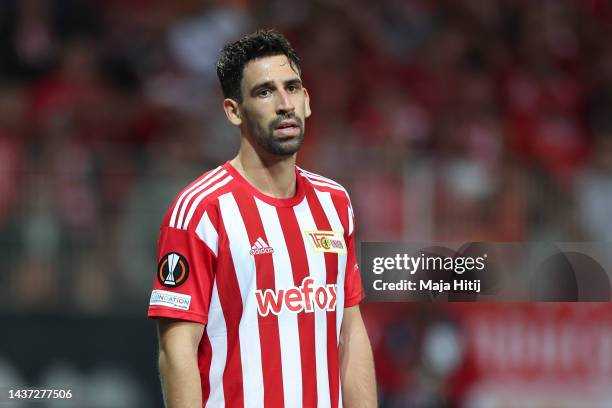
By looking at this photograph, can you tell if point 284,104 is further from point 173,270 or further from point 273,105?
point 173,270

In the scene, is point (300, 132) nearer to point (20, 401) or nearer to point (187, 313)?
point (187, 313)

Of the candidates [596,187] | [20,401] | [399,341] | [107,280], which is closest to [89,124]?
[107,280]

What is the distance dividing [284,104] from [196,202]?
15.2 inches

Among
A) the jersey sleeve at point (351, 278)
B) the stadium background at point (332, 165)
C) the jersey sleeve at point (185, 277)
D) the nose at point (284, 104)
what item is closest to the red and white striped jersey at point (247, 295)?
the jersey sleeve at point (185, 277)

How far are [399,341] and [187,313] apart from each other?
280 centimetres

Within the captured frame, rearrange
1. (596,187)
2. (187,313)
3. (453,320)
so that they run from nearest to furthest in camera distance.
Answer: (187,313) < (453,320) < (596,187)

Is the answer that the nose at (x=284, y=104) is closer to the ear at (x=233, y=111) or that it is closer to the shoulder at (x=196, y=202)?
the ear at (x=233, y=111)

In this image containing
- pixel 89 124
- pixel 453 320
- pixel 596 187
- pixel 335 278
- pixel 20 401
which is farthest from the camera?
pixel 596 187

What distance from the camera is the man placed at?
9.82ft

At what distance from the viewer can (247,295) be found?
3.04m

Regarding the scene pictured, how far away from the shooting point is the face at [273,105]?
306 cm

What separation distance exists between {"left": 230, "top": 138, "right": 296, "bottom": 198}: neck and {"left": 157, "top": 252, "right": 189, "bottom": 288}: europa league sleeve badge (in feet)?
1.12

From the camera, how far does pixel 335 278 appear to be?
319cm

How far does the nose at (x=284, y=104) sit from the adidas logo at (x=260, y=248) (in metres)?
0.38
